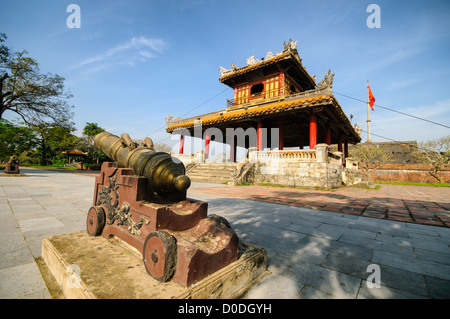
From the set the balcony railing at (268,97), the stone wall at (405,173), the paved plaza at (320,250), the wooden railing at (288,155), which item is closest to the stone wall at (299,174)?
the wooden railing at (288,155)

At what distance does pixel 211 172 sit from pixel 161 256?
467 inches

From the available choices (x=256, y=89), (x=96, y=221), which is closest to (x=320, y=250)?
(x=96, y=221)

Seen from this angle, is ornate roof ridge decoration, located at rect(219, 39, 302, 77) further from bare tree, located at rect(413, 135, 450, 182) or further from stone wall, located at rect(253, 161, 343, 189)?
bare tree, located at rect(413, 135, 450, 182)

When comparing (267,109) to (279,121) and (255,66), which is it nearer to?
(279,121)

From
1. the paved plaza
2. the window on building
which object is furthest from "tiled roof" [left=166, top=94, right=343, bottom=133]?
the paved plaza

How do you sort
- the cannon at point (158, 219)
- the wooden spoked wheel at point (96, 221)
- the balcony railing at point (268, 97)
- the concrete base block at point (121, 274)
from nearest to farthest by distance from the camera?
the concrete base block at point (121, 274) → the cannon at point (158, 219) → the wooden spoked wheel at point (96, 221) → the balcony railing at point (268, 97)

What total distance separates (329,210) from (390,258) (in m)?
2.52

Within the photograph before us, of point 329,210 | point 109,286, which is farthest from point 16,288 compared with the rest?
point 329,210

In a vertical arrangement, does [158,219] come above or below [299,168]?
below

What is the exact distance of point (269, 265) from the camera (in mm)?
1983

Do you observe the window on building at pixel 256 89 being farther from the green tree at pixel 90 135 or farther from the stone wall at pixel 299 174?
the green tree at pixel 90 135

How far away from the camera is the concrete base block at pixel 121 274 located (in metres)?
A: 1.29

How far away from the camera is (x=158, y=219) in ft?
5.47

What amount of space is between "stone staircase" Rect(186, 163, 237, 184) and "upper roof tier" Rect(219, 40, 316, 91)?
7.52m
